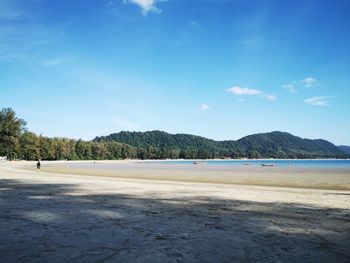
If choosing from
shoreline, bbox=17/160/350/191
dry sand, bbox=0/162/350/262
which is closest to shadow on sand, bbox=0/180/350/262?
dry sand, bbox=0/162/350/262

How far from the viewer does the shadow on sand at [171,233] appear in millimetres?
6797

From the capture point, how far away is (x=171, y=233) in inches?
344

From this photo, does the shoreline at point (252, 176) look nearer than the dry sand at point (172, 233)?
No

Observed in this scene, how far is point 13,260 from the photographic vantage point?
635cm

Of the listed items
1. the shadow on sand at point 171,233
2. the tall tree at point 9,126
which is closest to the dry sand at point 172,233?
the shadow on sand at point 171,233

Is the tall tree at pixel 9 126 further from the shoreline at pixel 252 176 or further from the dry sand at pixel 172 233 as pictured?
the dry sand at pixel 172 233

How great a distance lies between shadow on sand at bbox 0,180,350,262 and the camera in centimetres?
680

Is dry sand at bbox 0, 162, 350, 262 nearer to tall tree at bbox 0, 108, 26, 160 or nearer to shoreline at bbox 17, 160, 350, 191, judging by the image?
shoreline at bbox 17, 160, 350, 191

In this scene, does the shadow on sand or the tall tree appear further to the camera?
the tall tree

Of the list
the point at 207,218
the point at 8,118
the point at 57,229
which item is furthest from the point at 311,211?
the point at 8,118

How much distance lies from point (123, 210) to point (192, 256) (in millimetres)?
6217

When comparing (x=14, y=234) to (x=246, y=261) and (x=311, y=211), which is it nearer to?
(x=246, y=261)

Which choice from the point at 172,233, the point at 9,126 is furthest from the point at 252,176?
the point at 9,126

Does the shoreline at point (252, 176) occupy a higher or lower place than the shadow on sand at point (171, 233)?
higher
